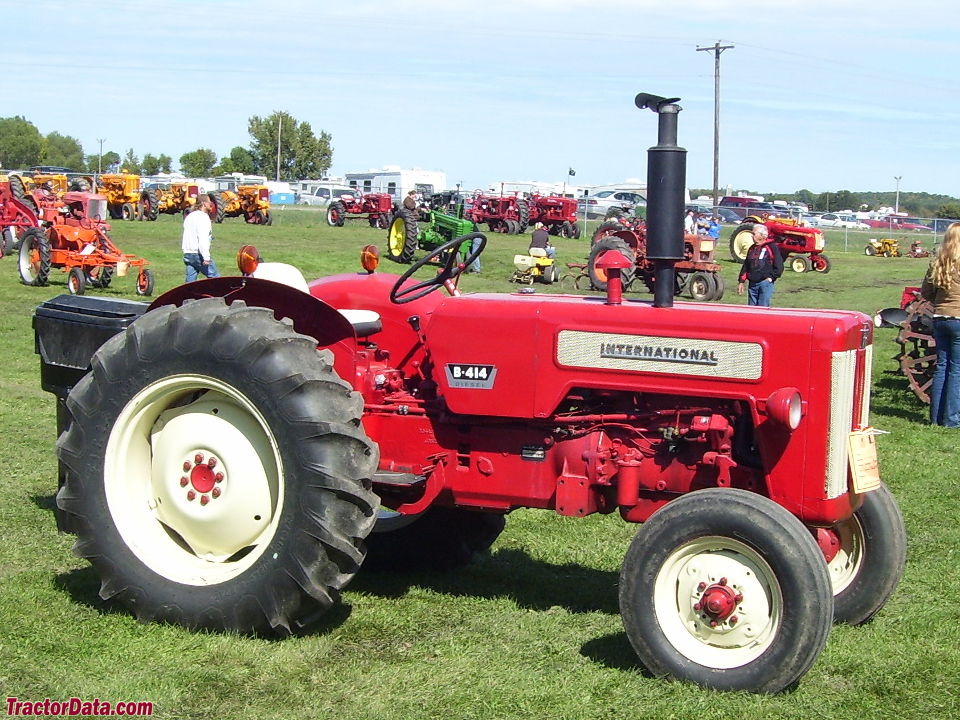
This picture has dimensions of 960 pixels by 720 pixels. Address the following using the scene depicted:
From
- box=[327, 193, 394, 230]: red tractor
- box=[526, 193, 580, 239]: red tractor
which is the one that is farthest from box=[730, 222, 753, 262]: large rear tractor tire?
box=[327, 193, 394, 230]: red tractor

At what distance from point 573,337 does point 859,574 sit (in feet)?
5.46

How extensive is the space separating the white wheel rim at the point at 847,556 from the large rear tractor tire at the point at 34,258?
16082 mm

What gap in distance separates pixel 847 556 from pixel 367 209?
117 ft

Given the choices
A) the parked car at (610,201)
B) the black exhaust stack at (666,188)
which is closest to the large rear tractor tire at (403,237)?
the black exhaust stack at (666,188)

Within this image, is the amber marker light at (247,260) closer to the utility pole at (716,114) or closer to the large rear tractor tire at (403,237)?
the large rear tractor tire at (403,237)

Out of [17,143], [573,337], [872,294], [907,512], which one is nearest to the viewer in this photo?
[573,337]

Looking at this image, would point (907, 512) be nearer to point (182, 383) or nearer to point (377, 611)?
point (377, 611)

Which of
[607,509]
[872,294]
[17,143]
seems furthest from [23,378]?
[17,143]

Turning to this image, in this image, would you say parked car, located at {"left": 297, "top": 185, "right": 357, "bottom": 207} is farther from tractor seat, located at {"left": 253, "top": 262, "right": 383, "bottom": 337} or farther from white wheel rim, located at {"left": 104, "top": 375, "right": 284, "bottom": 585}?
white wheel rim, located at {"left": 104, "top": 375, "right": 284, "bottom": 585}

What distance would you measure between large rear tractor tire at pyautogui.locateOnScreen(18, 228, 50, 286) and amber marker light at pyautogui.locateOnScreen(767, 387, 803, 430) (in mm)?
16453

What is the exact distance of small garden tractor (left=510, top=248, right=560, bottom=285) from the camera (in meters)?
24.9

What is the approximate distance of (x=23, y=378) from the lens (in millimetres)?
10977

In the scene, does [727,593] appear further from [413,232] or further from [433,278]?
[413,232]

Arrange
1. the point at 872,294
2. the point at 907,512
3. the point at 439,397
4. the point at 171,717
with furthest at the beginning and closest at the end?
the point at 872,294
the point at 907,512
the point at 439,397
the point at 171,717
